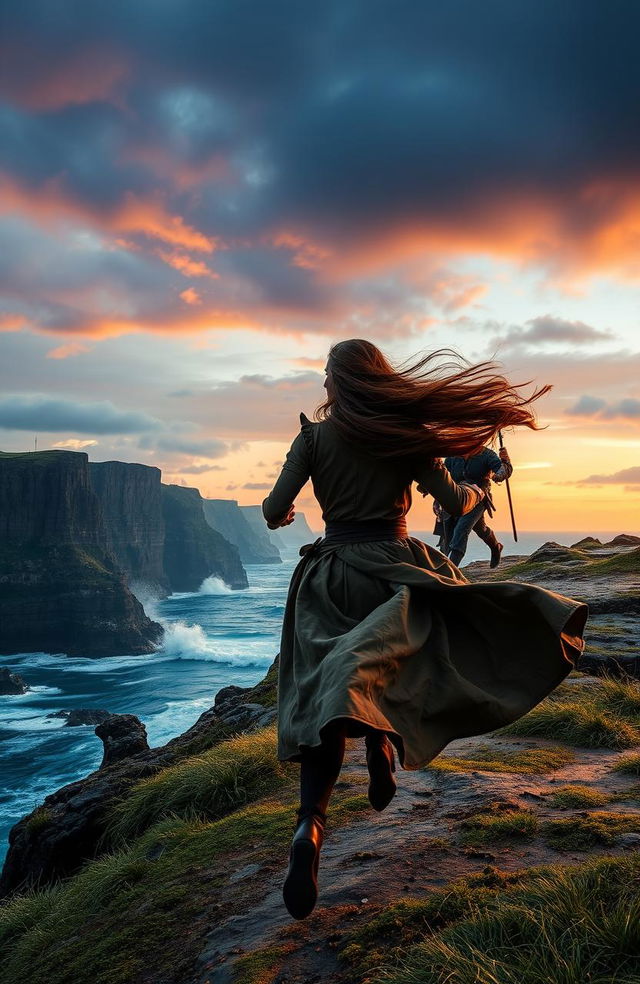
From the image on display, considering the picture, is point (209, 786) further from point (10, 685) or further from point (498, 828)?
point (10, 685)

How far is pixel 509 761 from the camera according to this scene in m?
5.38

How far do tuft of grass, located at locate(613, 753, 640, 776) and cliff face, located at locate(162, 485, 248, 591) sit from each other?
158 m

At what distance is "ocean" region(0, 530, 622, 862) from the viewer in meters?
36.8

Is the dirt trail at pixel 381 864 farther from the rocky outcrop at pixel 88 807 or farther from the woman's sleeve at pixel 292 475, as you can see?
the rocky outcrop at pixel 88 807

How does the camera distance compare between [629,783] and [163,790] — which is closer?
[629,783]

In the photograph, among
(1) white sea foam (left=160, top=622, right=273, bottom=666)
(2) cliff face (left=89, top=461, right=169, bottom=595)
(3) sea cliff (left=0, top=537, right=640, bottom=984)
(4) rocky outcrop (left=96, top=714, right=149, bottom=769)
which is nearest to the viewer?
(3) sea cliff (left=0, top=537, right=640, bottom=984)

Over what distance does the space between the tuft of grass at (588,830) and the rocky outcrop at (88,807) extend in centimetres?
451

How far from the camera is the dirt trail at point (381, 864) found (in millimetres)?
3172

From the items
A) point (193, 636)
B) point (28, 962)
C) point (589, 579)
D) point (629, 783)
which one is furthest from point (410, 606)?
point (193, 636)

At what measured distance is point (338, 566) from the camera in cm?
329

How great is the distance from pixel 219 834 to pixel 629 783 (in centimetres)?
281

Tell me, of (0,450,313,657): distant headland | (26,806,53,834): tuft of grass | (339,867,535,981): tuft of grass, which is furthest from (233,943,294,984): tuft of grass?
(0,450,313,657): distant headland

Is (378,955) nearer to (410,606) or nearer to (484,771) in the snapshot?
(410,606)

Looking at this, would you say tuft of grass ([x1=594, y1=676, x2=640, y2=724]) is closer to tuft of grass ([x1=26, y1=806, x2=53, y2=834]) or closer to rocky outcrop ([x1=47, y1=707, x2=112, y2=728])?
tuft of grass ([x1=26, y1=806, x2=53, y2=834])
